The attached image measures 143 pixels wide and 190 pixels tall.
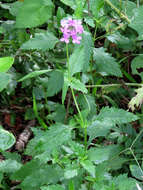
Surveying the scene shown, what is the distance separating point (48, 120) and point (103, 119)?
923 mm

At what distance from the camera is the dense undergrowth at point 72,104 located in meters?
1.41

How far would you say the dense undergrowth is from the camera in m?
1.41

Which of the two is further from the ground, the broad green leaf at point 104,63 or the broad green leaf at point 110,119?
the broad green leaf at point 104,63

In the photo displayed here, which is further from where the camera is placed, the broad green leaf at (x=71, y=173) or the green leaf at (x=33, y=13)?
the green leaf at (x=33, y=13)

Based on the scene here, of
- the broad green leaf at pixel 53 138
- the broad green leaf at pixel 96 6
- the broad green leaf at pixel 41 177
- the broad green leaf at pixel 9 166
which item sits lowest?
the broad green leaf at pixel 9 166

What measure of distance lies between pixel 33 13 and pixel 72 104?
760 mm

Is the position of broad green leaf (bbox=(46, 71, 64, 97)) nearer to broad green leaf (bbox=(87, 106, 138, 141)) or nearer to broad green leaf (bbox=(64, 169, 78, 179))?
broad green leaf (bbox=(87, 106, 138, 141))

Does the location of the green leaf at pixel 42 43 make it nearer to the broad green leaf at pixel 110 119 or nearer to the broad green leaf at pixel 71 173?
the broad green leaf at pixel 110 119

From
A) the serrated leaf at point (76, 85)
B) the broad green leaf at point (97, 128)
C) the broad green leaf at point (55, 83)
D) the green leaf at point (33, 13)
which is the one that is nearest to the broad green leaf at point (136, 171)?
the broad green leaf at point (97, 128)

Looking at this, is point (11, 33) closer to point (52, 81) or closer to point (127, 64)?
point (52, 81)

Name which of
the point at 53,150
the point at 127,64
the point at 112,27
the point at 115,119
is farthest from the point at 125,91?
the point at 53,150

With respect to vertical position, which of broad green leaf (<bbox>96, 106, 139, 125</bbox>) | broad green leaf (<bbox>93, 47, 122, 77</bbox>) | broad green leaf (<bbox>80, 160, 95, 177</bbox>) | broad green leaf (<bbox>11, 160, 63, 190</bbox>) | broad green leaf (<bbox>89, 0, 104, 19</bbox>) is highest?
broad green leaf (<bbox>89, 0, 104, 19</bbox>)

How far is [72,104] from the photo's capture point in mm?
2371

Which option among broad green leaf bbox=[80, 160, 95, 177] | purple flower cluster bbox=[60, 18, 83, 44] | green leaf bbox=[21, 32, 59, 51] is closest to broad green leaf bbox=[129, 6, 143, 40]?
purple flower cluster bbox=[60, 18, 83, 44]
